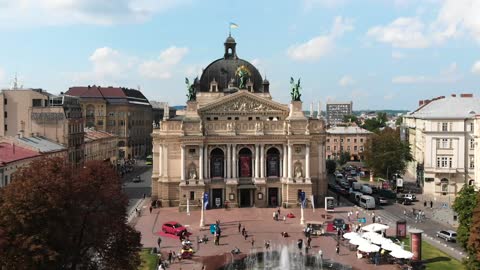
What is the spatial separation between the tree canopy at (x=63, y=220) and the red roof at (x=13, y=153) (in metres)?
34.3

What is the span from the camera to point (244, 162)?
91.8 meters

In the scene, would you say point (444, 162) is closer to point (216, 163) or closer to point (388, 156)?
point (388, 156)

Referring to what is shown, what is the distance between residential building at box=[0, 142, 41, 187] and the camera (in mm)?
73062

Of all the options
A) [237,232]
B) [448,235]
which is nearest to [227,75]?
[237,232]

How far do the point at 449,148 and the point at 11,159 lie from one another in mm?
70729

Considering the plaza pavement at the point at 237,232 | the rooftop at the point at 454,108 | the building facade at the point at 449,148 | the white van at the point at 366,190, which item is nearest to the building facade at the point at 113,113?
the plaza pavement at the point at 237,232

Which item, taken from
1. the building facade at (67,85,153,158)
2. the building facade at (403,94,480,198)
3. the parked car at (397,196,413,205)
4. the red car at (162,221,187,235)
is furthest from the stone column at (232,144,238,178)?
the building facade at (67,85,153,158)

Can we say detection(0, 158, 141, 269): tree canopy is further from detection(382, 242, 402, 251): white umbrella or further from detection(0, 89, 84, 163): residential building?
detection(0, 89, 84, 163): residential building

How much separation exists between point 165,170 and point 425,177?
152ft

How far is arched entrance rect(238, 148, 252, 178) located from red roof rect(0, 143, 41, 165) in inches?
1209

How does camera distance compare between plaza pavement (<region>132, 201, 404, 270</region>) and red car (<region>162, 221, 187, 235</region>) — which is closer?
plaza pavement (<region>132, 201, 404, 270</region>)

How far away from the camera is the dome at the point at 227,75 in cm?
11294

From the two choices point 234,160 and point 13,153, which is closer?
point 13,153

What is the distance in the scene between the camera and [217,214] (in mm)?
85062
